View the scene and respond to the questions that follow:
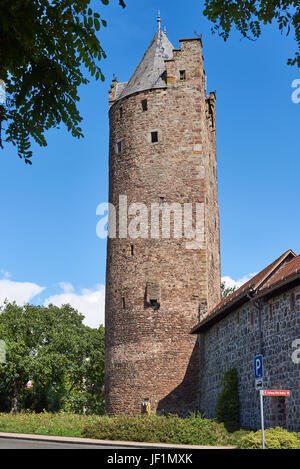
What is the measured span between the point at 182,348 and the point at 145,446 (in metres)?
10.2

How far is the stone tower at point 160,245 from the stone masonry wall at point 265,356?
3.04 meters

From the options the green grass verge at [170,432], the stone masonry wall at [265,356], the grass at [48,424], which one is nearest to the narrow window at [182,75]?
the stone masonry wall at [265,356]

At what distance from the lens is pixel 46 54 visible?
20.1 feet

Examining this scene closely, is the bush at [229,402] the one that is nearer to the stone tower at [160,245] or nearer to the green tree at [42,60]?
the stone tower at [160,245]

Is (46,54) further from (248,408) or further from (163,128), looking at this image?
(163,128)

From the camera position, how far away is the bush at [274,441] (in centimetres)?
1295

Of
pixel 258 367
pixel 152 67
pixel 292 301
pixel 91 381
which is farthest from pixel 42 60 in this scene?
pixel 91 381

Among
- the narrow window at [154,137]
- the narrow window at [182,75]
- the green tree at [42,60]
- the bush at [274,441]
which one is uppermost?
the narrow window at [182,75]

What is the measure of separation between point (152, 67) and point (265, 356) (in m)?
19.5

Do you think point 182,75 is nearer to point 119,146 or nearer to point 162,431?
point 119,146

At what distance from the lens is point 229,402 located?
2027cm

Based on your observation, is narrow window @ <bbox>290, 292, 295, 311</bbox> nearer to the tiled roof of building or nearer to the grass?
the tiled roof of building
